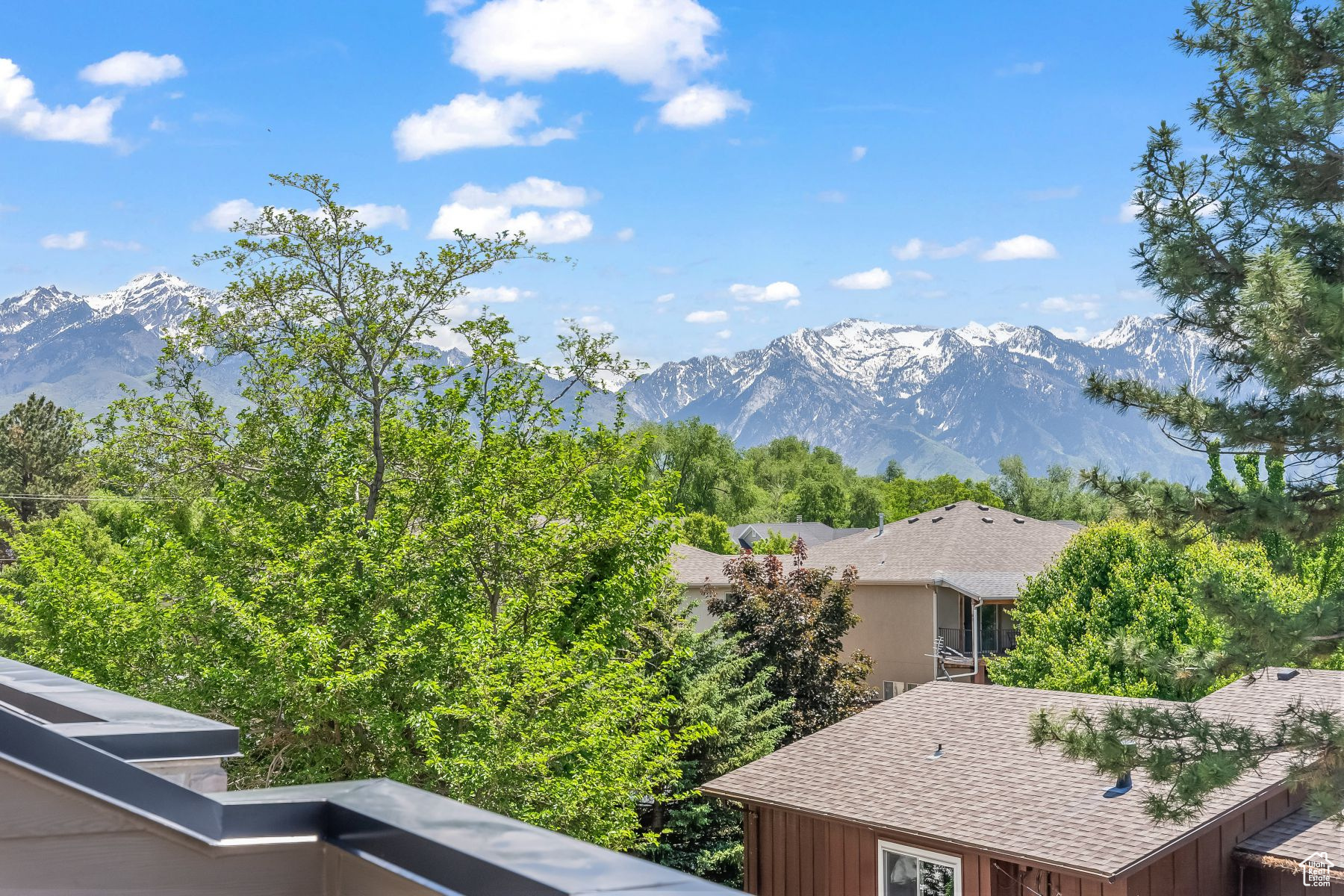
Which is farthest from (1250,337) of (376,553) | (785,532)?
(785,532)

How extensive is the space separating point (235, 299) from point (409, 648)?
21.9ft

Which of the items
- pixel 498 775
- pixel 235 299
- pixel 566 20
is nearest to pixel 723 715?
pixel 498 775

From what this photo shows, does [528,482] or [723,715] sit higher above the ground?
[528,482]

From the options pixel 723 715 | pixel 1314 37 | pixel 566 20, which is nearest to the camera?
pixel 1314 37

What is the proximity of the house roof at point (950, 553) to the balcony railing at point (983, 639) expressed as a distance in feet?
5.95

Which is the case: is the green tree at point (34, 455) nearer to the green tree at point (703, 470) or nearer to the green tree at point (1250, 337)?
the green tree at point (703, 470)

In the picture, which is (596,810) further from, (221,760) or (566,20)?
(566,20)

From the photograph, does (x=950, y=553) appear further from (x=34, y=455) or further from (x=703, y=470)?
(x=34, y=455)

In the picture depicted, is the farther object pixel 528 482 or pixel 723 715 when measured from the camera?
pixel 723 715

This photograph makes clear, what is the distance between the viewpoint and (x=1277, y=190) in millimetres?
10523

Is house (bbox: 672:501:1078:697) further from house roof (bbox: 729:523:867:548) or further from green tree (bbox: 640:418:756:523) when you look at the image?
Answer: green tree (bbox: 640:418:756:523)

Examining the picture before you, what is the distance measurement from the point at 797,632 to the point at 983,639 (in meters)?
10.7

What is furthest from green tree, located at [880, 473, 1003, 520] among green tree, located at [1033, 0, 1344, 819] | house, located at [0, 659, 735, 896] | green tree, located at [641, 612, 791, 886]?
house, located at [0, 659, 735, 896]

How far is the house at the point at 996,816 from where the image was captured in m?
10.6
